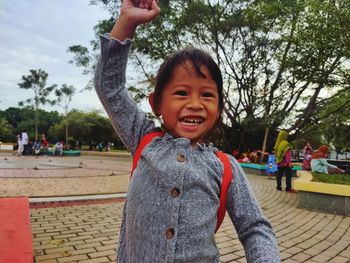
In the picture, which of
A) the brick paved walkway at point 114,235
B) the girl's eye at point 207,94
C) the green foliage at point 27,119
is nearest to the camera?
the girl's eye at point 207,94

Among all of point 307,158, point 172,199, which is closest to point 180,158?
point 172,199

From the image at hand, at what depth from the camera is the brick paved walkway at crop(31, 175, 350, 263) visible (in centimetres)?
393

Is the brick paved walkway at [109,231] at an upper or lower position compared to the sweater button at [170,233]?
lower

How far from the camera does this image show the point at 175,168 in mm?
1291

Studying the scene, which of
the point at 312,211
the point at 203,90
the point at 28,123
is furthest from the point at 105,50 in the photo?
the point at 28,123

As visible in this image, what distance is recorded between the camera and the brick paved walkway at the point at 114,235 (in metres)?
3.93

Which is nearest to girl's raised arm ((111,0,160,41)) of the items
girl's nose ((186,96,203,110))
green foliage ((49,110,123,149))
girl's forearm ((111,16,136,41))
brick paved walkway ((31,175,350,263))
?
girl's forearm ((111,16,136,41))

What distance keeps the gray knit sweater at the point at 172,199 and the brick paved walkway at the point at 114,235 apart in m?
2.68

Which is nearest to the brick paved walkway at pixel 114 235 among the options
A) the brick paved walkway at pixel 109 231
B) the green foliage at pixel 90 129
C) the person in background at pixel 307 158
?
the brick paved walkway at pixel 109 231

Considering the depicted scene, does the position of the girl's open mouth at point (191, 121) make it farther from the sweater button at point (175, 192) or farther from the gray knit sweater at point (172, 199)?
the sweater button at point (175, 192)

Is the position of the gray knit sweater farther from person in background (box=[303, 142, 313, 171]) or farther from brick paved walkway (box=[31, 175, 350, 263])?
person in background (box=[303, 142, 313, 171])

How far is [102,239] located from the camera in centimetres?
445

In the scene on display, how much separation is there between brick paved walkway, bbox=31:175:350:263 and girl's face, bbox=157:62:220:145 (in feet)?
9.16

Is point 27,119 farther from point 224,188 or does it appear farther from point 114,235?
point 224,188
